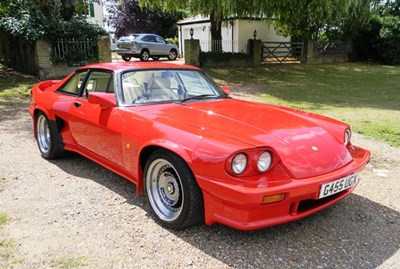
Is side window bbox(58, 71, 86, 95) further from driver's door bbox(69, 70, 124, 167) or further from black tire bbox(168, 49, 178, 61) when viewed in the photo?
black tire bbox(168, 49, 178, 61)

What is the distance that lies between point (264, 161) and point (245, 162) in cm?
16

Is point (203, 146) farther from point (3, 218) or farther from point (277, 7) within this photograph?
point (277, 7)

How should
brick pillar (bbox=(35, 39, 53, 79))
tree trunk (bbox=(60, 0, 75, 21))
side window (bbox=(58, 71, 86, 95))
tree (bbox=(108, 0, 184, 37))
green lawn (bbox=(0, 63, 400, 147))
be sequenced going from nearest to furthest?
side window (bbox=(58, 71, 86, 95))
green lawn (bbox=(0, 63, 400, 147))
brick pillar (bbox=(35, 39, 53, 79))
tree trunk (bbox=(60, 0, 75, 21))
tree (bbox=(108, 0, 184, 37))

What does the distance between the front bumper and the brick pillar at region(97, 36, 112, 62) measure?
504 inches

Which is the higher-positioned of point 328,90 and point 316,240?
point 328,90

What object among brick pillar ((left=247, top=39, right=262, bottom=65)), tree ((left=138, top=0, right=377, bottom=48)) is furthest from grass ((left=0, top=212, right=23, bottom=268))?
brick pillar ((left=247, top=39, right=262, bottom=65))

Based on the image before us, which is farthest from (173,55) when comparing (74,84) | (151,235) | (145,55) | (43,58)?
(151,235)

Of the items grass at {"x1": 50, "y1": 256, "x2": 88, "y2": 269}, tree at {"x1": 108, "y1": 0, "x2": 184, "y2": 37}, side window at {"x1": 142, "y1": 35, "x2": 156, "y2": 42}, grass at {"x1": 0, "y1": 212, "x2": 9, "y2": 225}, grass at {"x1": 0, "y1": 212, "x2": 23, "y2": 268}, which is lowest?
grass at {"x1": 50, "y1": 256, "x2": 88, "y2": 269}

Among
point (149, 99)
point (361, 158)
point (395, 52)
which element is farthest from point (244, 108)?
point (395, 52)

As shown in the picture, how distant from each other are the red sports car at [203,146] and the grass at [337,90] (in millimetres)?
3445

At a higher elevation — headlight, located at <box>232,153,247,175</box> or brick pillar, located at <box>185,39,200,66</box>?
brick pillar, located at <box>185,39,200,66</box>

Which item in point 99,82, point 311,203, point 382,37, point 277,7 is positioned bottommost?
point 311,203

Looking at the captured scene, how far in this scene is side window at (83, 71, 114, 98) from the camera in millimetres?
4016

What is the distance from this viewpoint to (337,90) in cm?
1279
